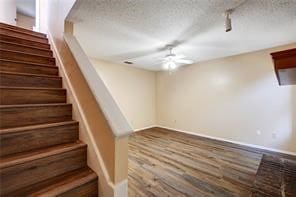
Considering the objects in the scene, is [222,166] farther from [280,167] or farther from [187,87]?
[187,87]

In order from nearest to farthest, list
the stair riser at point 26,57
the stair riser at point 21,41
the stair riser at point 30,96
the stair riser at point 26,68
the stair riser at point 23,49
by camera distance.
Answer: the stair riser at point 30,96 → the stair riser at point 26,68 → the stair riser at point 26,57 → the stair riser at point 23,49 → the stair riser at point 21,41

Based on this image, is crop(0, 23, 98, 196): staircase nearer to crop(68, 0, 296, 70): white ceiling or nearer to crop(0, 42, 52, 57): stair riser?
crop(0, 42, 52, 57): stair riser

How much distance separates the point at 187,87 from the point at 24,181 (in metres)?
4.62

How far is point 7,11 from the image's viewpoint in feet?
12.2

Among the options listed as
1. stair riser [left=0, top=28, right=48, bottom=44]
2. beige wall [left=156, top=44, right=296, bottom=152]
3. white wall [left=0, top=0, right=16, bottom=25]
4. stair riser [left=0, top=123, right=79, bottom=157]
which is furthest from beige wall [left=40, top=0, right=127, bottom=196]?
beige wall [left=156, top=44, right=296, bottom=152]

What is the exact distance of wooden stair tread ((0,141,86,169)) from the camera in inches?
41.7

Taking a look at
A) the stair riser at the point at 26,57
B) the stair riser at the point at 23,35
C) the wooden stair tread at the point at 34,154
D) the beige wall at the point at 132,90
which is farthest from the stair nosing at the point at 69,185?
the beige wall at the point at 132,90

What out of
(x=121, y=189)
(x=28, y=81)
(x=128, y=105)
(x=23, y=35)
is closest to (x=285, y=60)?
(x=121, y=189)

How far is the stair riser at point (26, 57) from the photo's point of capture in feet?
6.47

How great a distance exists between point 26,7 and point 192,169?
596cm

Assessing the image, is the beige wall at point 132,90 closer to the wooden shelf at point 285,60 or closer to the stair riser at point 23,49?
the stair riser at point 23,49

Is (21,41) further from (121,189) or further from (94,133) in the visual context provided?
(121,189)

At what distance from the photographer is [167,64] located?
330 cm

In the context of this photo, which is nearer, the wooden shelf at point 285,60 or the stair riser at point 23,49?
the wooden shelf at point 285,60
